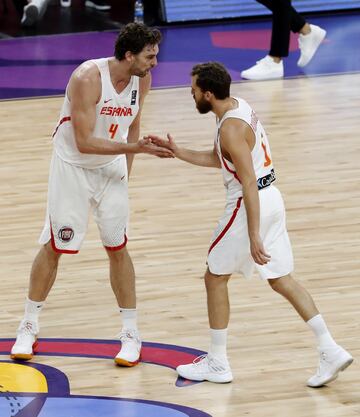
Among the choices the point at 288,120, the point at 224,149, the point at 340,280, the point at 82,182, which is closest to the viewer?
the point at 224,149

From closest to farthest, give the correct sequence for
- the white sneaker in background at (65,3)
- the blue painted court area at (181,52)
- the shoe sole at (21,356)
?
1. the shoe sole at (21,356)
2. the blue painted court area at (181,52)
3. the white sneaker in background at (65,3)

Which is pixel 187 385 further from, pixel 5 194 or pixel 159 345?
pixel 5 194

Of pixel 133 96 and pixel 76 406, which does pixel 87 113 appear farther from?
pixel 76 406

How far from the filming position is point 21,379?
5.34 meters

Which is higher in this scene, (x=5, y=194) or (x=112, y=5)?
(x=5, y=194)

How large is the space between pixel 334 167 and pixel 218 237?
12.0 feet

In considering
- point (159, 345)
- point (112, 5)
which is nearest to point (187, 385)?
point (159, 345)

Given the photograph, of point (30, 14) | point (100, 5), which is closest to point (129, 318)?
point (30, 14)

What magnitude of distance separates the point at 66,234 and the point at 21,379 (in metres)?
0.68

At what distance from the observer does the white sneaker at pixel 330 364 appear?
201 inches

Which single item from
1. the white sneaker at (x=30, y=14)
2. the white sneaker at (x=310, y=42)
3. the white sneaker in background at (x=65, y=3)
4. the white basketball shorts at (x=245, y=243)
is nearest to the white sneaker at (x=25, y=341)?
the white basketball shorts at (x=245, y=243)

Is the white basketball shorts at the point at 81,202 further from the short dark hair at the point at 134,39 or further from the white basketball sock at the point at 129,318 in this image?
the short dark hair at the point at 134,39

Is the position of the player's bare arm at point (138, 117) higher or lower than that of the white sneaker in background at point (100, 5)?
higher

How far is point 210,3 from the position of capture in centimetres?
1370
